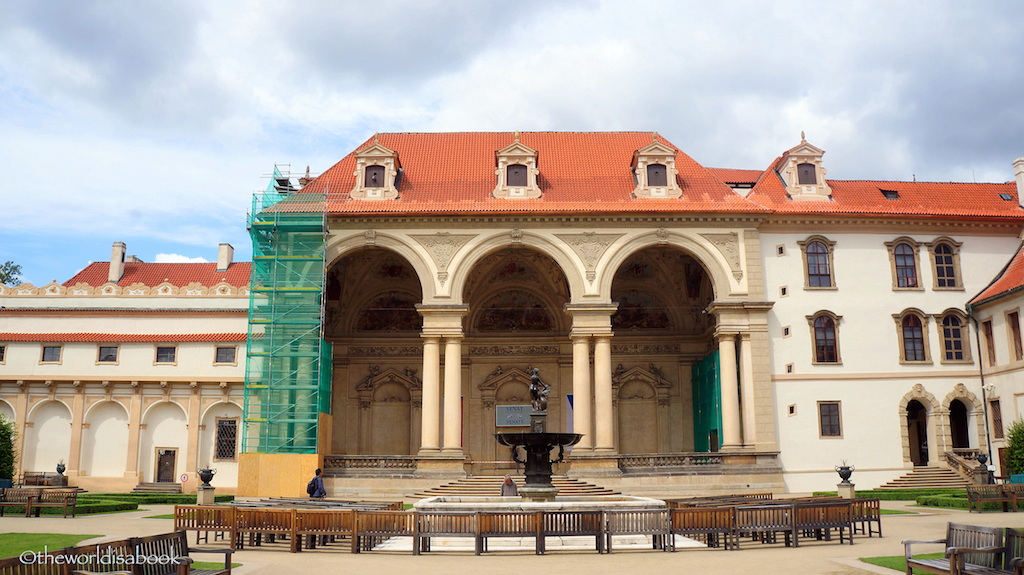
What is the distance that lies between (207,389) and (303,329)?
6174mm

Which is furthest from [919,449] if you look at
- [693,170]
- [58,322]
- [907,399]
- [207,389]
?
[58,322]

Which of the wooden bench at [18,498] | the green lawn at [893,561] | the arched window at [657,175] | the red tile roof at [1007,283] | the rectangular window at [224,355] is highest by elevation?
the arched window at [657,175]

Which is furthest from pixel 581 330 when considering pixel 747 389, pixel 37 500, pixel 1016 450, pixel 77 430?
pixel 77 430

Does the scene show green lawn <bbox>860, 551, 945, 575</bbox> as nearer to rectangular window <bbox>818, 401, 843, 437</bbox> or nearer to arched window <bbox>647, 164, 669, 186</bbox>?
rectangular window <bbox>818, 401, 843, 437</bbox>

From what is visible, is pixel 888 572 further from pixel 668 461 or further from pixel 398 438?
pixel 398 438

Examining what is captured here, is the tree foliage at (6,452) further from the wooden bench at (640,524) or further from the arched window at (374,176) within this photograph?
the wooden bench at (640,524)

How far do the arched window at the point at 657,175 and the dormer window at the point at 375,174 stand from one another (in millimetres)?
10723

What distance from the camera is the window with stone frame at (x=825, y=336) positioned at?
33281 millimetres

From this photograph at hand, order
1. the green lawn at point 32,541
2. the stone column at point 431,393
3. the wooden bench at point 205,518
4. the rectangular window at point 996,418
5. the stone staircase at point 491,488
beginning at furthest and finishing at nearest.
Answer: the rectangular window at point 996,418 < the stone column at point 431,393 < the stone staircase at point 491,488 < the wooden bench at point 205,518 < the green lawn at point 32,541

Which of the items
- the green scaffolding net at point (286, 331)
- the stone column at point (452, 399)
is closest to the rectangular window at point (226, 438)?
the green scaffolding net at point (286, 331)

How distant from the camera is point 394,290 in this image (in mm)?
40531

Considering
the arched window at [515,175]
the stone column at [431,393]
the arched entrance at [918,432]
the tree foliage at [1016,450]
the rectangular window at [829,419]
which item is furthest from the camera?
the arched entrance at [918,432]

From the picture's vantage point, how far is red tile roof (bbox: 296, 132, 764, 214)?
33.3 m

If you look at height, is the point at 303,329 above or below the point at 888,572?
above
